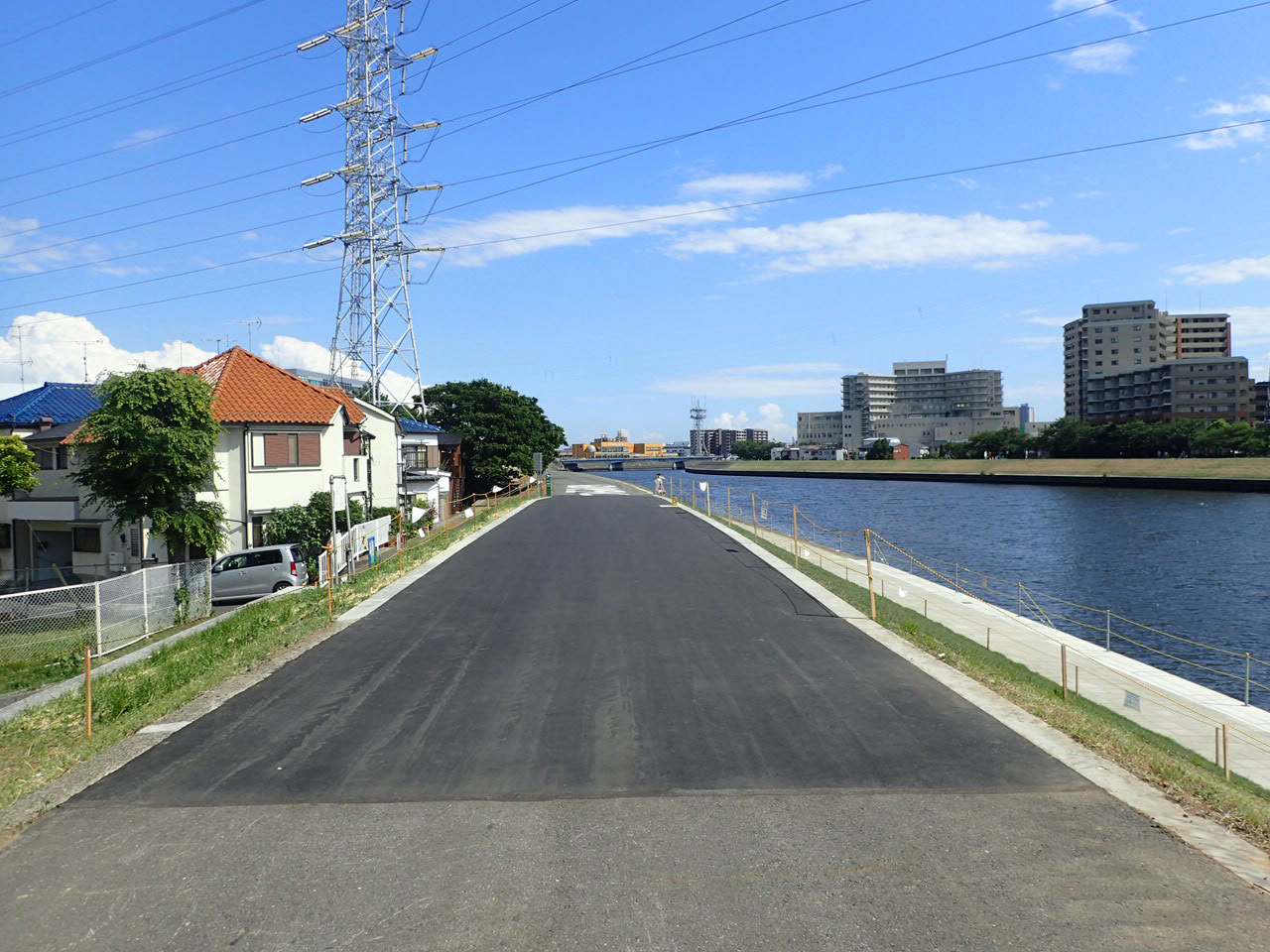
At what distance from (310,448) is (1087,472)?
99147 millimetres

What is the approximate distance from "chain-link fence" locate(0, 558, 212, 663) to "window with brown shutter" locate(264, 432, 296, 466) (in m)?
12.6

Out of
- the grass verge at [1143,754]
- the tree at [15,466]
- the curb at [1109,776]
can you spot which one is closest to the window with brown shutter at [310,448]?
the tree at [15,466]

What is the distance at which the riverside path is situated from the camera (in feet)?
18.8

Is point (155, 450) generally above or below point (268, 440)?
below

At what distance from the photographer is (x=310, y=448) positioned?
114ft

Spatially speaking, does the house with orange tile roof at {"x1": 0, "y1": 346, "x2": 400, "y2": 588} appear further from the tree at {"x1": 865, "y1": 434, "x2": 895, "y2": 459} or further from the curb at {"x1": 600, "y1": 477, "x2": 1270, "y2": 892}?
the tree at {"x1": 865, "y1": 434, "x2": 895, "y2": 459}

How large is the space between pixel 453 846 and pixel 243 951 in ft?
5.67

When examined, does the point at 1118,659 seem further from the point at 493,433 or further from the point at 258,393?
the point at 493,433

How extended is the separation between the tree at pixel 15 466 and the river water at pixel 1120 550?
35767 mm

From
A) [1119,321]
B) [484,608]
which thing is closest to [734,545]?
[484,608]

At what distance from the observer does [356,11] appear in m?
59.4

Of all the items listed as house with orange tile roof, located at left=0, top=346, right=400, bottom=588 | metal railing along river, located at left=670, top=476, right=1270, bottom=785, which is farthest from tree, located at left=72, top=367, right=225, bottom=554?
metal railing along river, located at left=670, top=476, right=1270, bottom=785

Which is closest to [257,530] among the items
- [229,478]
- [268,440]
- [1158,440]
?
[229,478]

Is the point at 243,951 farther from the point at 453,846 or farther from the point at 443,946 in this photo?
the point at 453,846
